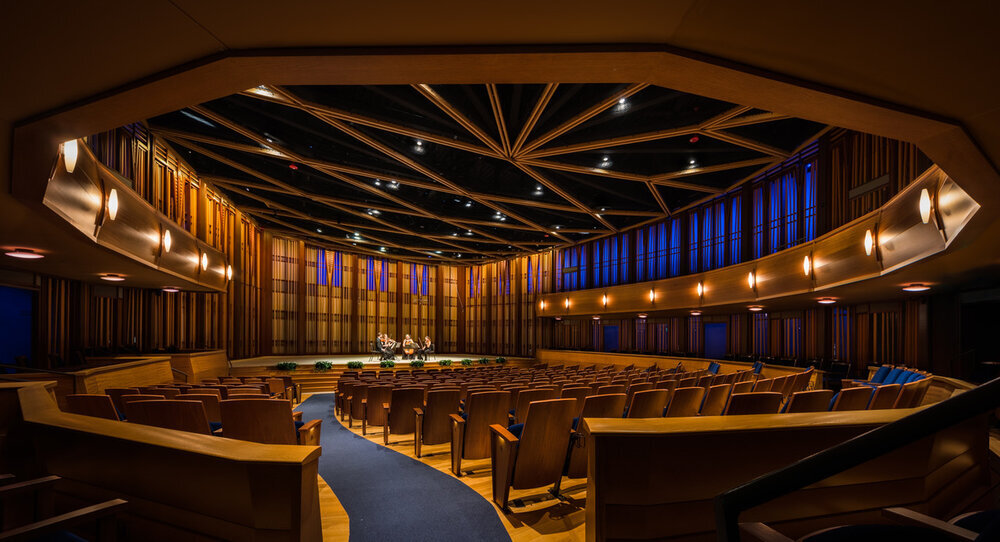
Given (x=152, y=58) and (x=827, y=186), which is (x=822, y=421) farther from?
(x=827, y=186)

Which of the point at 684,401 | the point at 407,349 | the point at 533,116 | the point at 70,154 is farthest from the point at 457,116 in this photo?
the point at 407,349

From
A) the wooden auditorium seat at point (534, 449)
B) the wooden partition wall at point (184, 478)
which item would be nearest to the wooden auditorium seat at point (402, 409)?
the wooden auditorium seat at point (534, 449)

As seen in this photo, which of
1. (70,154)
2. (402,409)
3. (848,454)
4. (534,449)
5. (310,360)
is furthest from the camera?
(310,360)

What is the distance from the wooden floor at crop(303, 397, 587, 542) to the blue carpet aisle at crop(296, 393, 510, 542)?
8cm

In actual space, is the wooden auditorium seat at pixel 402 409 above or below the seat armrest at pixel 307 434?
below

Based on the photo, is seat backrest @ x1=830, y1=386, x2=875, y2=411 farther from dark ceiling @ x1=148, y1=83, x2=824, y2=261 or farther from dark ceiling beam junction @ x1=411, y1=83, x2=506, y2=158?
dark ceiling beam junction @ x1=411, y1=83, x2=506, y2=158

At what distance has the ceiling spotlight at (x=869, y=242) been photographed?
6.85 m

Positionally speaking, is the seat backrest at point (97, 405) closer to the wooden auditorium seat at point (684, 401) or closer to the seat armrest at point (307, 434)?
the seat armrest at point (307, 434)

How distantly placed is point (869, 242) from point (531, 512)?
7.05 meters

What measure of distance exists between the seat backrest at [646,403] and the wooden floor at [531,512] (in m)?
0.86

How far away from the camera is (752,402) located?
3320 millimetres

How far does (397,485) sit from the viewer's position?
4113 millimetres

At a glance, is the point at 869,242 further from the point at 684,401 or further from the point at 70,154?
the point at 70,154

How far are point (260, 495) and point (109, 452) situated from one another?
3.50 feet
